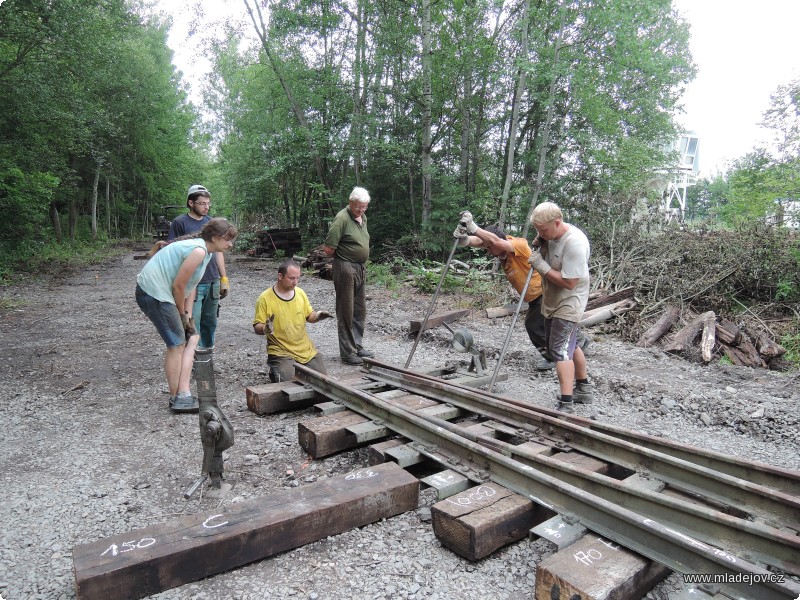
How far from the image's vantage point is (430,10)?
1611 centimetres

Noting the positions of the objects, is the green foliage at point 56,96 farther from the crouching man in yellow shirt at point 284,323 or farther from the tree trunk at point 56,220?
the crouching man in yellow shirt at point 284,323

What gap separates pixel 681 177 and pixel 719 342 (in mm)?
18496

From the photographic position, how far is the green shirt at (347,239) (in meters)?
6.12

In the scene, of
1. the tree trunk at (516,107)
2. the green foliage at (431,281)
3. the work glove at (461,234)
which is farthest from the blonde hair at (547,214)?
the tree trunk at (516,107)

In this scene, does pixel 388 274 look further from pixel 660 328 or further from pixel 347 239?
pixel 347 239

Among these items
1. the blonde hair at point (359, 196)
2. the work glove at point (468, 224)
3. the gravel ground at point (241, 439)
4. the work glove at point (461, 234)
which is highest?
the blonde hair at point (359, 196)

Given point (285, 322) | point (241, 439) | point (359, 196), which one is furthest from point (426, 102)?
point (241, 439)

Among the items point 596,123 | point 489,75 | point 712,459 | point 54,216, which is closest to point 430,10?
point 489,75

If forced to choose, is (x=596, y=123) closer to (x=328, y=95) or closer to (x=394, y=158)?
(x=394, y=158)

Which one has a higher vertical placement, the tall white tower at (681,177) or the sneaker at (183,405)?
the tall white tower at (681,177)

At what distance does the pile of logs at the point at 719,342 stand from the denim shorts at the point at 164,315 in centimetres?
657

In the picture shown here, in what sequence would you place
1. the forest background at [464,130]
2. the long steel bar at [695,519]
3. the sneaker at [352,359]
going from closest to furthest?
the long steel bar at [695,519]
the sneaker at [352,359]
the forest background at [464,130]

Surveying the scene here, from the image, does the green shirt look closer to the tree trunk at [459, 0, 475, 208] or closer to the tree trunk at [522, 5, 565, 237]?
the tree trunk at [522, 5, 565, 237]

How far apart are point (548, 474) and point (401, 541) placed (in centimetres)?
91
